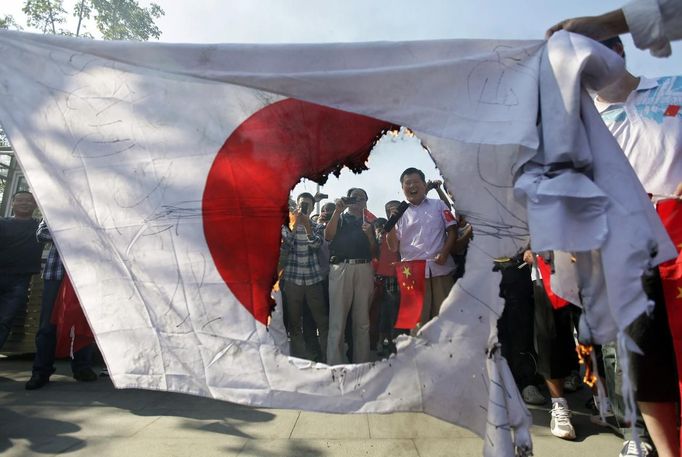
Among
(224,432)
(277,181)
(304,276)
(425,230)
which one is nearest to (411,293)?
(425,230)

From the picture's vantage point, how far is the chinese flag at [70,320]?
3576mm

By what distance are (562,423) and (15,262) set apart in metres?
4.54

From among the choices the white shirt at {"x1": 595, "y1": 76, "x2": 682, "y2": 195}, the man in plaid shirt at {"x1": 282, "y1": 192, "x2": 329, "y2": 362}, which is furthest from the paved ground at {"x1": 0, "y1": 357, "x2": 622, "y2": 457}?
the white shirt at {"x1": 595, "y1": 76, "x2": 682, "y2": 195}

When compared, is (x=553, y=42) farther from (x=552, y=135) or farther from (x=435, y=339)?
(x=435, y=339)

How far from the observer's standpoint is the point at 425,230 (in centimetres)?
268

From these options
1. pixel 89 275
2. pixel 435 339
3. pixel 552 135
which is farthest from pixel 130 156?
pixel 552 135

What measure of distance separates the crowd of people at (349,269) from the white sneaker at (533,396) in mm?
1065

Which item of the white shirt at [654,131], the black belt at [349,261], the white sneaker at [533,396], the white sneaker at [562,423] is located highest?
the white shirt at [654,131]

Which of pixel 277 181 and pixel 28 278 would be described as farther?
pixel 28 278

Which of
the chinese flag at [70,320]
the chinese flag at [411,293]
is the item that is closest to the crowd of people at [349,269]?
the chinese flag at [411,293]

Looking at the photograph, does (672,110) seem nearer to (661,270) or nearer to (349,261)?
(661,270)

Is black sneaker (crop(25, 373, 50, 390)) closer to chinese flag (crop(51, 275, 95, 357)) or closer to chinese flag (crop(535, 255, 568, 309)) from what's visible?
chinese flag (crop(51, 275, 95, 357))

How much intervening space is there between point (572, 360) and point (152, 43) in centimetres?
290

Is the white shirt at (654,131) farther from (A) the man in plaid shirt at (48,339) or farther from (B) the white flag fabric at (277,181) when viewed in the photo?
(A) the man in plaid shirt at (48,339)
